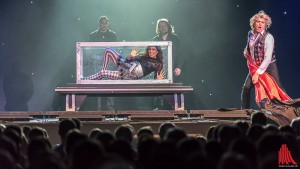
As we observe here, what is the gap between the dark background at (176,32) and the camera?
11547 millimetres

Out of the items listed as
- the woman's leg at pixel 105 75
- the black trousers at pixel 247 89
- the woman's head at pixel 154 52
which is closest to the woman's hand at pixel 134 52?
the woman's head at pixel 154 52

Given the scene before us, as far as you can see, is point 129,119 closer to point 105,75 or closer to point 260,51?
point 105,75

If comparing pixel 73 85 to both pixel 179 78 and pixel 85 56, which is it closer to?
pixel 85 56

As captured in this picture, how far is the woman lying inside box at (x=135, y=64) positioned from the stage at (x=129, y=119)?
63.5 inches

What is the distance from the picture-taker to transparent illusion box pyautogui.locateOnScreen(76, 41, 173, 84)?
976 cm

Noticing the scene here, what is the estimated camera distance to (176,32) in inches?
462

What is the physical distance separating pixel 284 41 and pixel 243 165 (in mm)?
9277

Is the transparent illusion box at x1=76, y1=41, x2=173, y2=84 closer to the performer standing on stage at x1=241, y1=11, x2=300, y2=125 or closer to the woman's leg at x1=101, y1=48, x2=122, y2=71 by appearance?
the woman's leg at x1=101, y1=48, x2=122, y2=71

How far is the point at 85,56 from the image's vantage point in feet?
32.2

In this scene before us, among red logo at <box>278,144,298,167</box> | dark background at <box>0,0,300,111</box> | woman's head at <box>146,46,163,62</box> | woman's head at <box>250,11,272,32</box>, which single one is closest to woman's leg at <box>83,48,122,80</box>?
woman's head at <box>146,46,163,62</box>

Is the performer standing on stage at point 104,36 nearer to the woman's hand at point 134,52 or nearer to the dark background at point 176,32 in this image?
the dark background at point 176,32

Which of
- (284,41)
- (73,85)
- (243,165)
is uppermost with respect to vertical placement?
(284,41)

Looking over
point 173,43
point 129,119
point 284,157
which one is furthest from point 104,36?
point 284,157

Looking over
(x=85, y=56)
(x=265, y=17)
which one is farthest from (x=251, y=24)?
(x=85, y=56)
